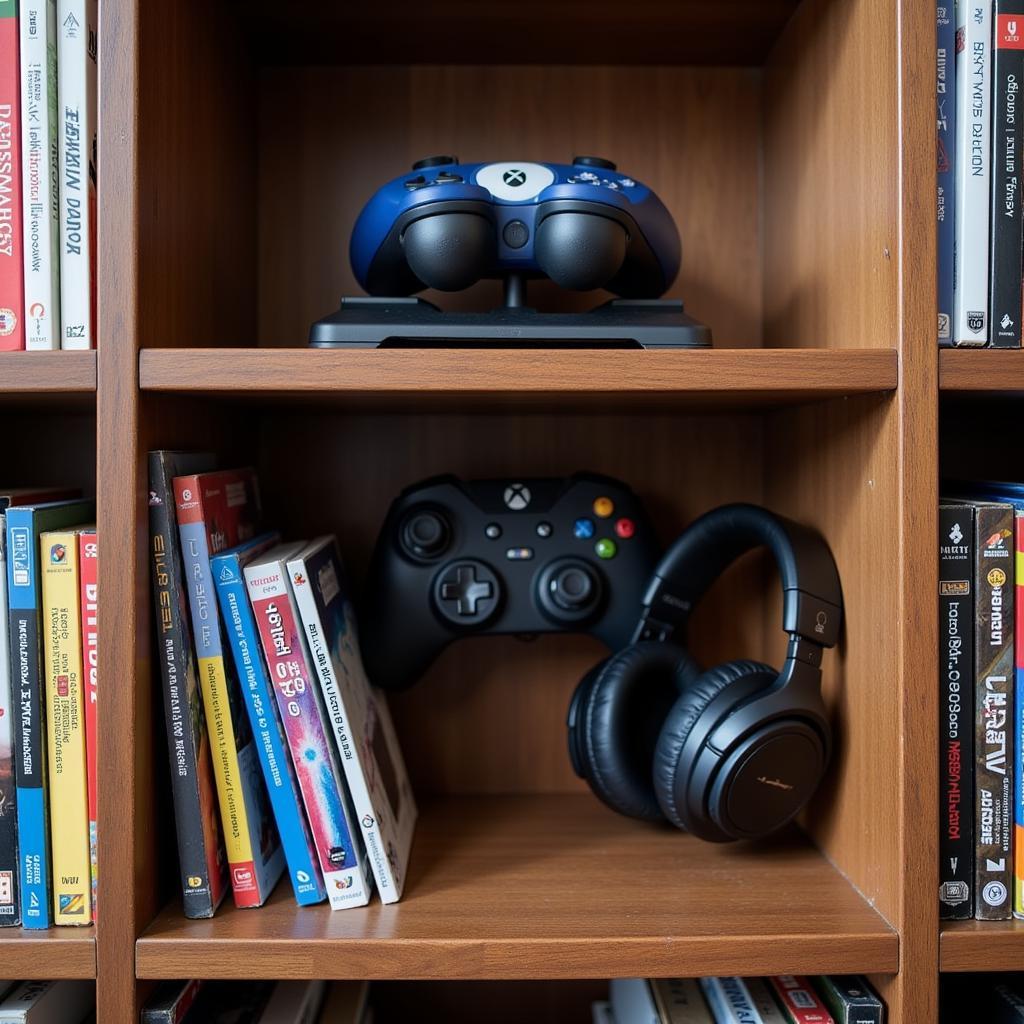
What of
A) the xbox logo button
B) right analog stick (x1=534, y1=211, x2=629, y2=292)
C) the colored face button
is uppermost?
right analog stick (x1=534, y1=211, x2=629, y2=292)

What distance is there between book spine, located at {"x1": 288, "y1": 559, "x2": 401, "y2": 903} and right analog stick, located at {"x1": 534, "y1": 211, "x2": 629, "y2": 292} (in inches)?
12.1

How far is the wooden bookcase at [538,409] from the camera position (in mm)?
668

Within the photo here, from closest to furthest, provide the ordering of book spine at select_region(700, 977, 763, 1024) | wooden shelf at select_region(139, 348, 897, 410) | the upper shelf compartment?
wooden shelf at select_region(139, 348, 897, 410) < book spine at select_region(700, 977, 763, 1024) < the upper shelf compartment

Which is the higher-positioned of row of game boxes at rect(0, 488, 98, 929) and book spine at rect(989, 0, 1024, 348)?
book spine at rect(989, 0, 1024, 348)

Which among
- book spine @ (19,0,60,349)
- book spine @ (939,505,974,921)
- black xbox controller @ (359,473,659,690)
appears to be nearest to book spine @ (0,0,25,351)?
book spine @ (19,0,60,349)

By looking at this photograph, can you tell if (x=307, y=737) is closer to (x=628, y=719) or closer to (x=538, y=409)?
(x=628, y=719)

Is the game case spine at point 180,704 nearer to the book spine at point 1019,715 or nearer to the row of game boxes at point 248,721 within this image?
the row of game boxes at point 248,721

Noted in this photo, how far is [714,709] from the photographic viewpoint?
0.75 m

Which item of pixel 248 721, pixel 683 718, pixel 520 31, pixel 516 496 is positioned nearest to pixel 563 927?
pixel 683 718

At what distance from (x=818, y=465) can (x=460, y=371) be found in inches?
14.3

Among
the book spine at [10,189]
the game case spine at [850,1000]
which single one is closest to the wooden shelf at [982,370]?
the game case spine at [850,1000]

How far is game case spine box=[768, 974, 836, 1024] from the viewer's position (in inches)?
29.1

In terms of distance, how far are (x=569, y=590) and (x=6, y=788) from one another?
0.50 meters

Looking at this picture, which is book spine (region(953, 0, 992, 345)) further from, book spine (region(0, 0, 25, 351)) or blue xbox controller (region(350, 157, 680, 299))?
book spine (region(0, 0, 25, 351))
